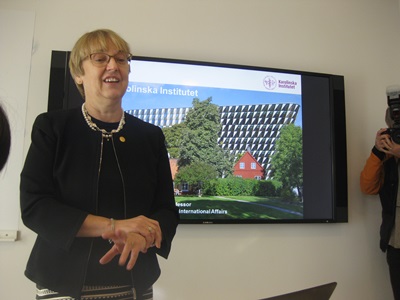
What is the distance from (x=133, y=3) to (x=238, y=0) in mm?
758

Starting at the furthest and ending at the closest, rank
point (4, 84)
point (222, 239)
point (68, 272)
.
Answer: point (222, 239) < point (4, 84) < point (68, 272)

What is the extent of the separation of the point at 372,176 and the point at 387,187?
15cm

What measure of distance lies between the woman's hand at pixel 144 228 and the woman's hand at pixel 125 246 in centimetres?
1

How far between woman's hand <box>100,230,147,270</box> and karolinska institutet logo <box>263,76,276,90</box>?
5.82 feet

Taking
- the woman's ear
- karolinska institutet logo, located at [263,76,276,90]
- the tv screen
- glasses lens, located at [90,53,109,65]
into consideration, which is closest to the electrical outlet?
the tv screen

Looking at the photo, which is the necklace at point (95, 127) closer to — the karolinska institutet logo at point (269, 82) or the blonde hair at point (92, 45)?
the blonde hair at point (92, 45)

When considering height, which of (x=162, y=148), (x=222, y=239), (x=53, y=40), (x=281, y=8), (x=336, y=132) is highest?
(x=281, y=8)

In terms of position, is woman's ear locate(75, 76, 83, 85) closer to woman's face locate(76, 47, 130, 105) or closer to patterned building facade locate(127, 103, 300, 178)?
woman's face locate(76, 47, 130, 105)

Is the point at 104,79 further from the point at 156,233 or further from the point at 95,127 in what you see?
the point at 156,233

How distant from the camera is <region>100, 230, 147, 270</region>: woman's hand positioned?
731 millimetres

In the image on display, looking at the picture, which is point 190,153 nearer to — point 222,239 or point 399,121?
point 222,239

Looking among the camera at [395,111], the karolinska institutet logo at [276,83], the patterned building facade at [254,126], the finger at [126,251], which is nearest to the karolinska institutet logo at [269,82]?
the karolinska institutet logo at [276,83]

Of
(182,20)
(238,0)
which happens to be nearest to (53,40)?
(182,20)

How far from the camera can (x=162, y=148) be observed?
3.52 feet
